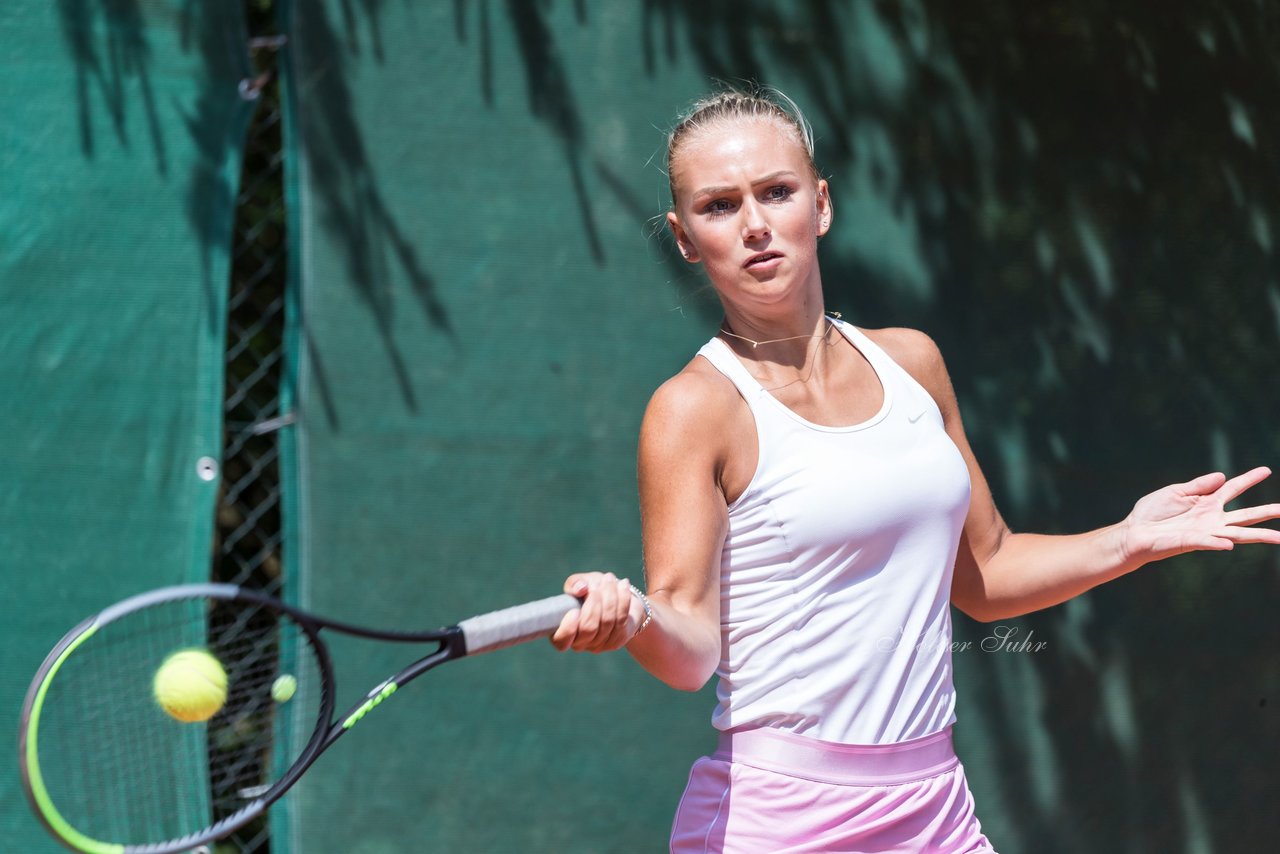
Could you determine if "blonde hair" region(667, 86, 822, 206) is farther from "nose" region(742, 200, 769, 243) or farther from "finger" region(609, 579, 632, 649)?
"finger" region(609, 579, 632, 649)

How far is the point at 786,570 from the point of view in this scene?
2033mm

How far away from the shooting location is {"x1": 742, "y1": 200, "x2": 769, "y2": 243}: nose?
2141 millimetres

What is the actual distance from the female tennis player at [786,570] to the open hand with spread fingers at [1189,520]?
0.03 metres

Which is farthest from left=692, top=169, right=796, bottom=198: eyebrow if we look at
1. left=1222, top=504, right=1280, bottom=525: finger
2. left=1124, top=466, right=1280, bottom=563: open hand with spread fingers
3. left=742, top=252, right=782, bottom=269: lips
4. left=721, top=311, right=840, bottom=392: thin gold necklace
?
left=1222, top=504, right=1280, bottom=525: finger

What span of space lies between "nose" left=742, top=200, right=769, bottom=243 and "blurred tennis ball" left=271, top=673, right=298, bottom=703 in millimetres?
1580

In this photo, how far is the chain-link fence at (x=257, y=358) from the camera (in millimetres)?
3332

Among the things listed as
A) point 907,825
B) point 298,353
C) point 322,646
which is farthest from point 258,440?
point 907,825

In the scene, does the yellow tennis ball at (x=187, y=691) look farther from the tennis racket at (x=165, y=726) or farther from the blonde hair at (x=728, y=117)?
the blonde hair at (x=728, y=117)

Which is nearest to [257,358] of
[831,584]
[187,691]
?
[187,691]

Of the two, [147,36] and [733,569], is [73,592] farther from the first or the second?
[733,569]

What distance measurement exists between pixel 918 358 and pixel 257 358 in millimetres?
1673

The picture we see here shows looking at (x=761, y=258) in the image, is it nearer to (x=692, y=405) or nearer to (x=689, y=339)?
(x=692, y=405)

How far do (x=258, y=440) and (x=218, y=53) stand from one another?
0.87 metres

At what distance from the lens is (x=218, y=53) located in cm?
324
